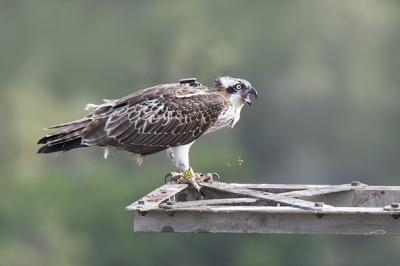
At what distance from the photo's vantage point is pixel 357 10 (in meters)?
85.8

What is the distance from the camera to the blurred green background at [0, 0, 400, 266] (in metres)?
73.6

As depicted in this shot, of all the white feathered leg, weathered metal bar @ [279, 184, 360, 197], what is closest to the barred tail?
the white feathered leg

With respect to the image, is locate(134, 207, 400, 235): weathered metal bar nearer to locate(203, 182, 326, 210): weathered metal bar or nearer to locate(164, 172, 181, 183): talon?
locate(203, 182, 326, 210): weathered metal bar

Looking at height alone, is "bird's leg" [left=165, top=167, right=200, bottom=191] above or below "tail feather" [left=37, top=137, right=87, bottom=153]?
below

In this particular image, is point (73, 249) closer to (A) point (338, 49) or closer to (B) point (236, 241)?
(B) point (236, 241)

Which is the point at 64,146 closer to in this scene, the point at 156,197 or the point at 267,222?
the point at 156,197

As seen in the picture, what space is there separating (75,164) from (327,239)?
1427 centimetres

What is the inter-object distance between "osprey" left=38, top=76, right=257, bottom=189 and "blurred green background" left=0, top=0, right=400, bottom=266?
3869 cm

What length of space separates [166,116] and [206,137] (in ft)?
190

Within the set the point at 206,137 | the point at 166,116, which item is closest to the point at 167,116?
the point at 166,116

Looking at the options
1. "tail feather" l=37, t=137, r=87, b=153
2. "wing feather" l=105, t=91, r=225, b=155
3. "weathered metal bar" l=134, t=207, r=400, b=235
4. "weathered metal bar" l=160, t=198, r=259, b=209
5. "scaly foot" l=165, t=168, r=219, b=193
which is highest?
"wing feather" l=105, t=91, r=225, b=155

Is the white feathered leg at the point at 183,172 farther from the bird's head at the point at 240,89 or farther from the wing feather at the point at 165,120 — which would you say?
the bird's head at the point at 240,89

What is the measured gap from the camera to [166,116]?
2264cm

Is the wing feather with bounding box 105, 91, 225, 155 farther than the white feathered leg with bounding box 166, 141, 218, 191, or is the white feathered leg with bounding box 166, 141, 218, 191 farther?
the wing feather with bounding box 105, 91, 225, 155
